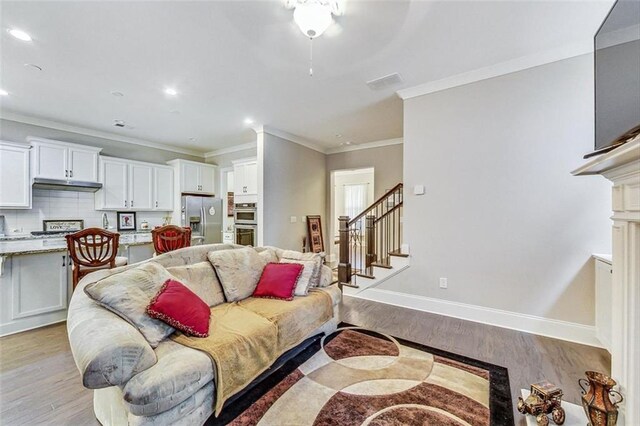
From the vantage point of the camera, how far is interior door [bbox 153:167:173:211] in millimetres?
5738

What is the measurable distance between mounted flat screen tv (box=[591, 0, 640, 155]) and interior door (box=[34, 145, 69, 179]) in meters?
6.62

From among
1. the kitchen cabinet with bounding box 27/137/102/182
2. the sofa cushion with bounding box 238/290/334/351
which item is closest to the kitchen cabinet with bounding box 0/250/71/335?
the kitchen cabinet with bounding box 27/137/102/182

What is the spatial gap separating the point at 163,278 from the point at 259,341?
834mm

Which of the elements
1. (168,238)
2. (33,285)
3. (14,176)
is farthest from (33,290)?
(14,176)

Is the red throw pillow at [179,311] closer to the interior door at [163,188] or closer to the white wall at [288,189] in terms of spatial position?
the white wall at [288,189]

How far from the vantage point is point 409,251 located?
137 inches

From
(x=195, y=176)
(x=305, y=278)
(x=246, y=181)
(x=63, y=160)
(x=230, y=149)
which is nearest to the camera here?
(x=305, y=278)

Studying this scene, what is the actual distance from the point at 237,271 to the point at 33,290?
8.21 feet

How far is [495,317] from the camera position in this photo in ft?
9.64

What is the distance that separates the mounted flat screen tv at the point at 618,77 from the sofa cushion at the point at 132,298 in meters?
2.73

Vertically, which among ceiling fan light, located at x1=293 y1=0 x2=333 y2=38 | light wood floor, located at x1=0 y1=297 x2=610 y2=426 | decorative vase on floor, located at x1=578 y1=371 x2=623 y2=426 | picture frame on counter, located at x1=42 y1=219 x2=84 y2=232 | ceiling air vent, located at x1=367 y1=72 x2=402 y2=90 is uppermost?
ceiling air vent, located at x1=367 y1=72 x2=402 y2=90

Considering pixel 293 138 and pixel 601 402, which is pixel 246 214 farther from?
pixel 601 402

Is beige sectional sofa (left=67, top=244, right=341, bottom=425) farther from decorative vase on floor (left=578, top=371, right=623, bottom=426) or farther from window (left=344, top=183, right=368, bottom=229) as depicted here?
window (left=344, top=183, right=368, bottom=229)

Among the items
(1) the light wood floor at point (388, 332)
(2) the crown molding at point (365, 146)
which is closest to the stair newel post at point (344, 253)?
(1) the light wood floor at point (388, 332)
